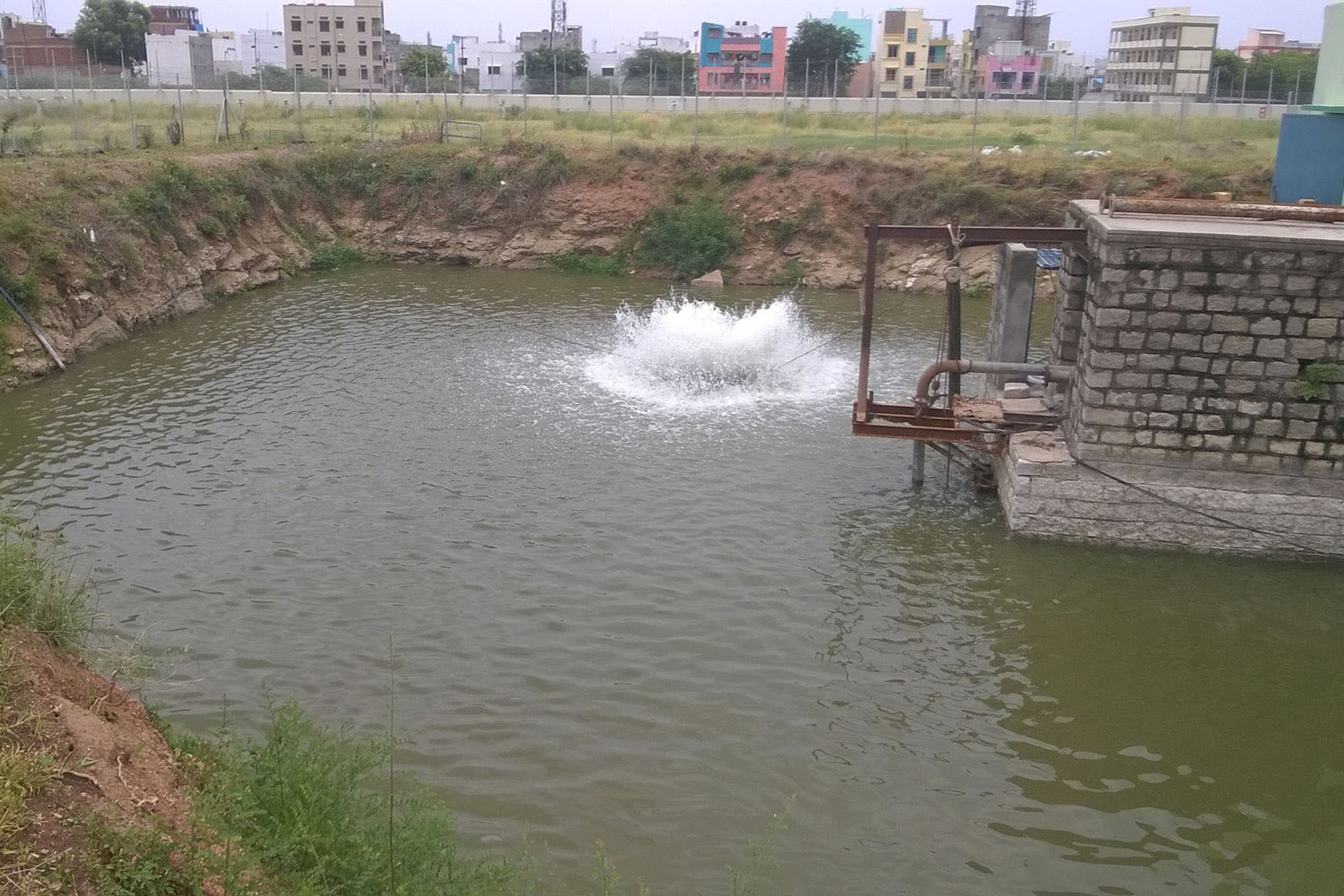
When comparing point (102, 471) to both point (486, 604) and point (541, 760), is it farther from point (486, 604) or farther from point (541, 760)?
point (541, 760)

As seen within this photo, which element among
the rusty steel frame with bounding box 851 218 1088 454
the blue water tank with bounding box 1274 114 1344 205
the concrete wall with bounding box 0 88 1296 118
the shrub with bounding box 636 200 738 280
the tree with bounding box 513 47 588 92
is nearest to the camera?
the rusty steel frame with bounding box 851 218 1088 454

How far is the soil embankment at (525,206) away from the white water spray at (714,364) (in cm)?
861

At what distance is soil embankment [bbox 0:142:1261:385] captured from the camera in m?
25.4

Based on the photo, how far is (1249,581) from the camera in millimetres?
12352

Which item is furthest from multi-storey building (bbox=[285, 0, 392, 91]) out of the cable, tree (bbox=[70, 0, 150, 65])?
the cable

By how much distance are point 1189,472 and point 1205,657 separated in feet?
9.16

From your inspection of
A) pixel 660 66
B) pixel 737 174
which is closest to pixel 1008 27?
pixel 660 66

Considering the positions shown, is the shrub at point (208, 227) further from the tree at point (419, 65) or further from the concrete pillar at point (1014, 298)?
the tree at point (419, 65)

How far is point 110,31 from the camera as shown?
85375 millimetres

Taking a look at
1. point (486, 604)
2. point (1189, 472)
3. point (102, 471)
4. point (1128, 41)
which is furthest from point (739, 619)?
point (1128, 41)

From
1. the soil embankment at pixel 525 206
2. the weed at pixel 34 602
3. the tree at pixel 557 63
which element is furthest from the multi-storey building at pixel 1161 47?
the weed at pixel 34 602

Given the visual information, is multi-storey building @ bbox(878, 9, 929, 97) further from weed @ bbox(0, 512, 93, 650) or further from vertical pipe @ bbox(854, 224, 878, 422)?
weed @ bbox(0, 512, 93, 650)

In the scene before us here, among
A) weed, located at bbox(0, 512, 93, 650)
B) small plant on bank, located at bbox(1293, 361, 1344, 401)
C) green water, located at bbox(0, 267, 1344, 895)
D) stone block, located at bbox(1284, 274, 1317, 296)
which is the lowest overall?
green water, located at bbox(0, 267, 1344, 895)

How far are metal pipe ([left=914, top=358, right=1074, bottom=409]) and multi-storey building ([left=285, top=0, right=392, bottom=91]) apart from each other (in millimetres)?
96380
